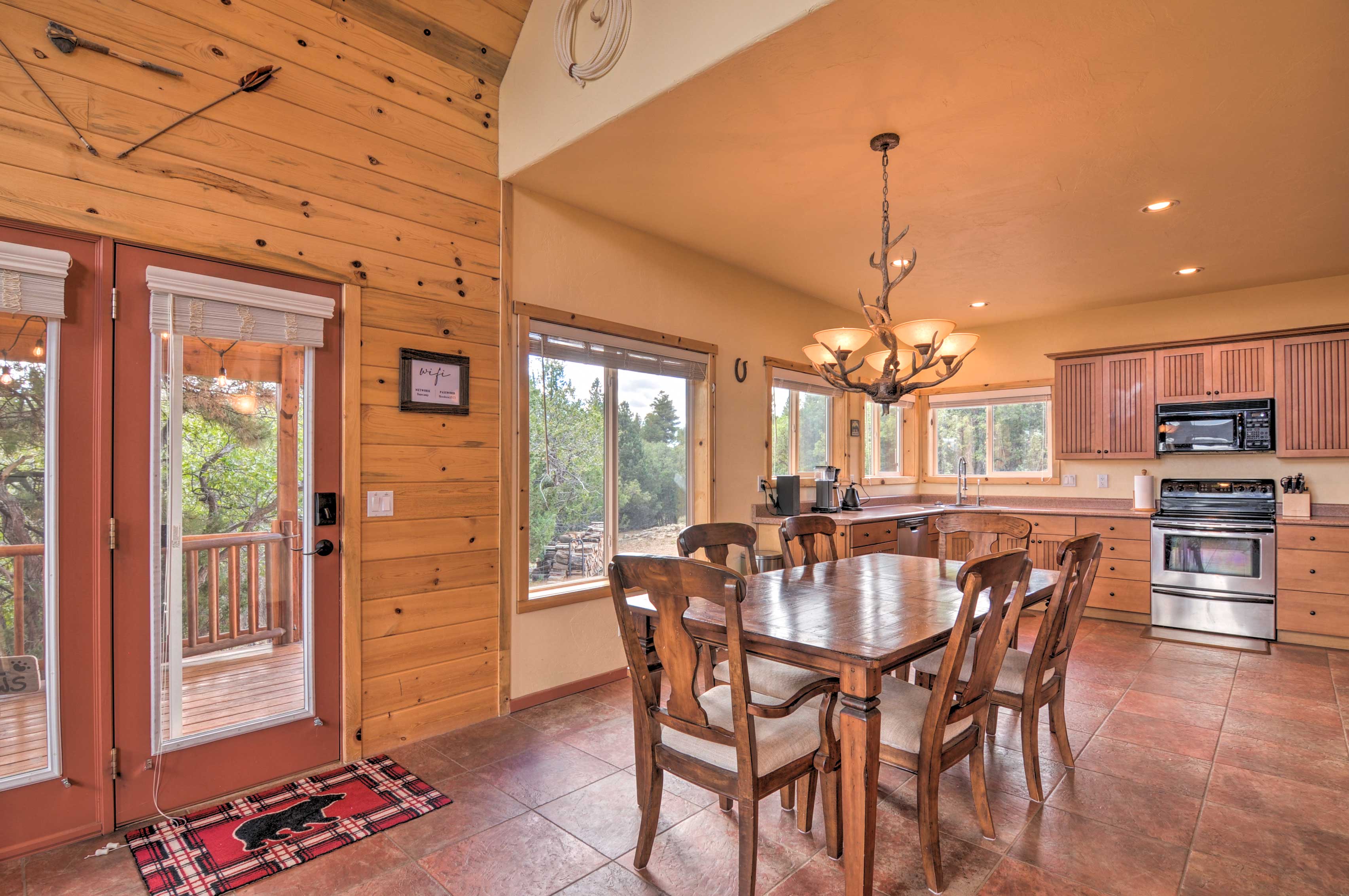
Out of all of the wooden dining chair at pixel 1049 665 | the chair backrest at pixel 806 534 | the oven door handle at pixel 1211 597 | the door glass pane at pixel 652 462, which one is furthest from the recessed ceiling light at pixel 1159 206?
the oven door handle at pixel 1211 597

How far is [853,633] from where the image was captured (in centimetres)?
197

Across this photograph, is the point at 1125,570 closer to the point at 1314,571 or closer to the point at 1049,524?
the point at 1049,524

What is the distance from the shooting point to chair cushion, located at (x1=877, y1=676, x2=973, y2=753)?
201 centimetres

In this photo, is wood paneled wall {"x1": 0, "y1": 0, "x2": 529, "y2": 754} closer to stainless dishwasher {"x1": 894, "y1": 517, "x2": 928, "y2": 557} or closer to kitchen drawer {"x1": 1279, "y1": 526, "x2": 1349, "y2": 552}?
stainless dishwasher {"x1": 894, "y1": 517, "x2": 928, "y2": 557}

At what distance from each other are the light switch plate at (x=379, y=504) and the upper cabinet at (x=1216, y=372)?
5835 mm

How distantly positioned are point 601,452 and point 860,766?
2481 mm

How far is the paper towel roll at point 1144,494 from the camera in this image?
18.0 ft

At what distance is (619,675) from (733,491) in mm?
1509

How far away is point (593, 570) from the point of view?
12.7 ft

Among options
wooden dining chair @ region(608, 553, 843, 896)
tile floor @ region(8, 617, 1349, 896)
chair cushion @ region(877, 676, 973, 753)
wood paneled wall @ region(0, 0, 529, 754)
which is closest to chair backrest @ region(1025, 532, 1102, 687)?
chair cushion @ region(877, 676, 973, 753)

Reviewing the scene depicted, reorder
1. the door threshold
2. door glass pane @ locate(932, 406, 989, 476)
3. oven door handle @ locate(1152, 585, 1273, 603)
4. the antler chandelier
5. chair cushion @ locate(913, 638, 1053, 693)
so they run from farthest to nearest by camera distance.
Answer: door glass pane @ locate(932, 406, 989, 476) → oven door handle @ locate(1152, 585, 1273, 603) → the door threshold → the antler chandelier → chair cushion @ locate(913, 638, 1053, 693)

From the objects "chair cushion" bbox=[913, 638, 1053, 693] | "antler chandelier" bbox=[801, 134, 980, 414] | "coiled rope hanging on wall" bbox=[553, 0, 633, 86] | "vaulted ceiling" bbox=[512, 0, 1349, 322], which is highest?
"coiled rope hanging on wall" bbox=[553, 0, 633, 86]

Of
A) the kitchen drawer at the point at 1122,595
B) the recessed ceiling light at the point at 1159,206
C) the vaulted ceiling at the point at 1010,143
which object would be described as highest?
the vaulted ceiling at the point at 1010,143

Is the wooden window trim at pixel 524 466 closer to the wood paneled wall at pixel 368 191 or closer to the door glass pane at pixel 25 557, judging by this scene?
the wood paneled wall at pixel 368 191
